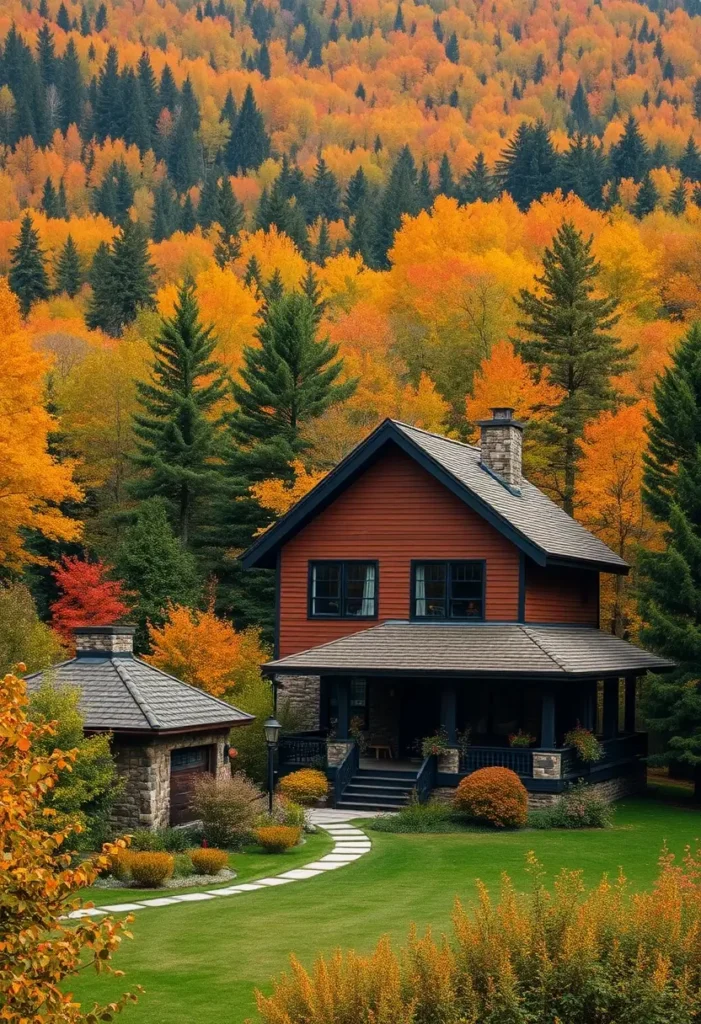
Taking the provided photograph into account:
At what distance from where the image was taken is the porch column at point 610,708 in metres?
36.4

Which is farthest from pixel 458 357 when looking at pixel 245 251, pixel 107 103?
pixel 107 103

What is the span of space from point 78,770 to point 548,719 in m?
11.9

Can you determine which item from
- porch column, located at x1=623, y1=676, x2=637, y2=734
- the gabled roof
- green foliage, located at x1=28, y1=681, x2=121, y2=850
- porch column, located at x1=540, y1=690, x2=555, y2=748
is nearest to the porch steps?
porch column, located at x1=540, y1=690, x2=555, y2=748

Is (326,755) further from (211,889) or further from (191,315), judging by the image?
(191,315)

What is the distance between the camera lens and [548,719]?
31062mm

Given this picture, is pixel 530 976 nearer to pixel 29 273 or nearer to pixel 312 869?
pixel 312 869

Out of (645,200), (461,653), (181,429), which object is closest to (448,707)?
(461,653)

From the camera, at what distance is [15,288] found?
323 ft

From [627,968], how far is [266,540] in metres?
24.9

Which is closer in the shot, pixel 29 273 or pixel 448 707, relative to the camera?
pixel 448 707

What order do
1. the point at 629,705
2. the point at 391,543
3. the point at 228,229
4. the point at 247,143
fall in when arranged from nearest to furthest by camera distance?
the point at 391,543 → the point at 629,705 → the point at 228,229 → the point at 247,143

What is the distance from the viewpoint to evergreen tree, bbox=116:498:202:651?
145 feet

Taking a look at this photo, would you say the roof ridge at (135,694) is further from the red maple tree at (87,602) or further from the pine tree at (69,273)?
the pine tree at (69,273)

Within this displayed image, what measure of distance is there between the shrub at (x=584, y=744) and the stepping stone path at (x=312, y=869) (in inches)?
222
